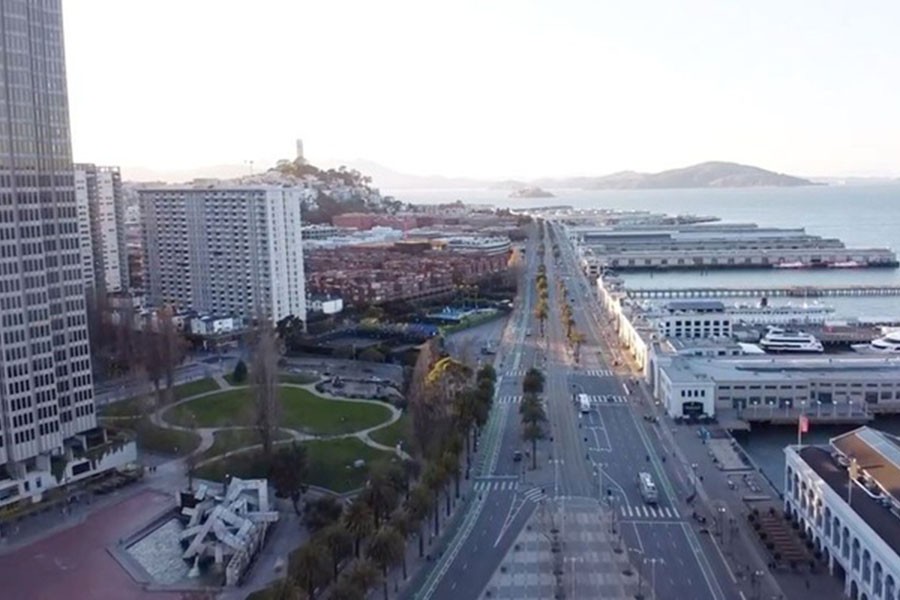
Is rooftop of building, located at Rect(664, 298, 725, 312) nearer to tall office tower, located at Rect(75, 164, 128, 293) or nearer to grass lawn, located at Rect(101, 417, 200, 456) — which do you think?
grass lawn, located at Rect(101, 417, 200, 456)

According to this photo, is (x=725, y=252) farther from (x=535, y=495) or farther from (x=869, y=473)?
(x=869, y=473)

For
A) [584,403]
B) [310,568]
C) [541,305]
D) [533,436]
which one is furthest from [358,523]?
[541,305]

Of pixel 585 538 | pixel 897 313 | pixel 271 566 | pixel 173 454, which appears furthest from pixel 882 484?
pixel 897 313

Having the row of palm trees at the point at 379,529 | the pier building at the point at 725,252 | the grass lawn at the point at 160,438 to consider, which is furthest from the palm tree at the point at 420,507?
the pier building at the point at 725,252

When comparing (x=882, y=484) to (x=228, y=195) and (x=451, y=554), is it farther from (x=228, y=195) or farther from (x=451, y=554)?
(x=228, y=195)

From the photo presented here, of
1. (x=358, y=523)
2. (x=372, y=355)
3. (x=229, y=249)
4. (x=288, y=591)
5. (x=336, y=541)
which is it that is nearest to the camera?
(x=288, y=591)
